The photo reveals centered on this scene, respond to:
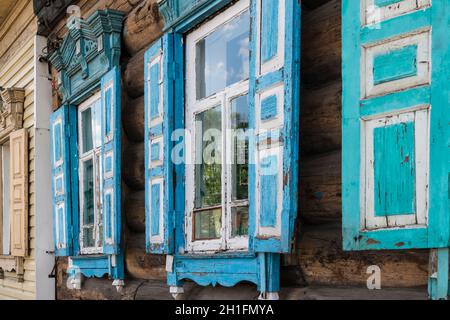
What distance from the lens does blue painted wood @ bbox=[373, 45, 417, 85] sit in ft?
6.56

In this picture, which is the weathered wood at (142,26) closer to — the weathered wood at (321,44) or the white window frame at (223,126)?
the white window frame at (223,126)

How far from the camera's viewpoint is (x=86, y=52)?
15.7 ft

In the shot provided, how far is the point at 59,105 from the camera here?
224 inches

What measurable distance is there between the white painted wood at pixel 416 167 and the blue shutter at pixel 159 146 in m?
1.54

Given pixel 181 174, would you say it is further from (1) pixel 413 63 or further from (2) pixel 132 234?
(1) pixel 413 63

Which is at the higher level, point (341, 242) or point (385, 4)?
point (385, 4)

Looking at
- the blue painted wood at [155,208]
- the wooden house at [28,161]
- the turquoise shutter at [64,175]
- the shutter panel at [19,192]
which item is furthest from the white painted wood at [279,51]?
the shutter panel at [19,192]

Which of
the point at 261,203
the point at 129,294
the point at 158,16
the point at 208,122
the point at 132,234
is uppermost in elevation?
the point at 158,16

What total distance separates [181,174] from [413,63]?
5.83 feet

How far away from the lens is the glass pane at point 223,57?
3.14 metres

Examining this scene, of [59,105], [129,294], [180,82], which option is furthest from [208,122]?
[59,105]

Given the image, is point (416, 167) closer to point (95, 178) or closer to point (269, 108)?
point (269, 108)

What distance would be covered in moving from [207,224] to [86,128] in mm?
2256

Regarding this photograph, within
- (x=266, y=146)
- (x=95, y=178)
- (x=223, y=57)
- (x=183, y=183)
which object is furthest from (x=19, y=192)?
(x=266, y=146)
